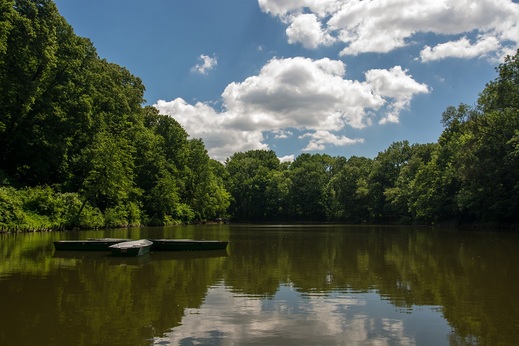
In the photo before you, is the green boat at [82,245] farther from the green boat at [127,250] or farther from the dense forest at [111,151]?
the dense forest at [111,151]

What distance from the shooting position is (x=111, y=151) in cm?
4484

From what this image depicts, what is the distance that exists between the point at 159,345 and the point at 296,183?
363 ft

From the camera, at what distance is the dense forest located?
3569cm

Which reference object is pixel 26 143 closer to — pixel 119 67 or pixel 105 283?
pixel 119 67

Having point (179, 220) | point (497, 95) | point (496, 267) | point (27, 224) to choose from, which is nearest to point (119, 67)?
point (179, 220)

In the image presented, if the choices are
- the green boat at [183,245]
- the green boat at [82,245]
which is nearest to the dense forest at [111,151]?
the green boat at [82,245]

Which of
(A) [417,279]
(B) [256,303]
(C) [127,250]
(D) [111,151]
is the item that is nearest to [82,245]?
(C) [127,250]

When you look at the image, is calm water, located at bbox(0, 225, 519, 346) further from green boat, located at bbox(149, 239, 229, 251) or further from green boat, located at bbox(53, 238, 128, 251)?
green boat, located at bbox(149, 239, 229, 251)

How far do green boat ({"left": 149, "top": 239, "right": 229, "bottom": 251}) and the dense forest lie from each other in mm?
16534

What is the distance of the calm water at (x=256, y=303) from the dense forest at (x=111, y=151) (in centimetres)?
2314

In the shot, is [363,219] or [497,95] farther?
[363,219]

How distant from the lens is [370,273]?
14039 mm

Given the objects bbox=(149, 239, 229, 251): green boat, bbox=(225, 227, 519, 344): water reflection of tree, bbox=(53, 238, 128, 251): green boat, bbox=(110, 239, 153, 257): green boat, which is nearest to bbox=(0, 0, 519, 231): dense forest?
bbox=(53, 238, 128, 251): green boat

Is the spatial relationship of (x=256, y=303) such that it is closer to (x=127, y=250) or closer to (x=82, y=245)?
(x=127, y=250)
